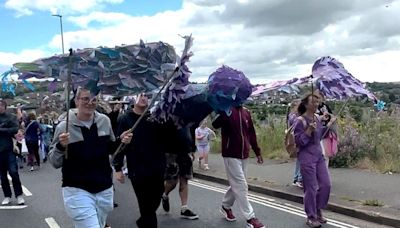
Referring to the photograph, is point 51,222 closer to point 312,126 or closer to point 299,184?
point 312,126

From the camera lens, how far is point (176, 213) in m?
8.52

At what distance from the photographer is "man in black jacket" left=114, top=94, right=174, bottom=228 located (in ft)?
19.1

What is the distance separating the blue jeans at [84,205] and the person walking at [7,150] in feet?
16.9

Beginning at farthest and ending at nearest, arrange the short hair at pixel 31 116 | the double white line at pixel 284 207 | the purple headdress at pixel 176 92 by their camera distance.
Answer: the short hair at pixel 31 116
the double white line at pixel 284 207
the purple headdress at pixel 176 92

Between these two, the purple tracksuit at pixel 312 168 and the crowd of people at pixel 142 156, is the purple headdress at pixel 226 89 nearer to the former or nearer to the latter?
the crowd of people at pixel 142 156

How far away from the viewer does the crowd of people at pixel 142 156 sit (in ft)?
15.8

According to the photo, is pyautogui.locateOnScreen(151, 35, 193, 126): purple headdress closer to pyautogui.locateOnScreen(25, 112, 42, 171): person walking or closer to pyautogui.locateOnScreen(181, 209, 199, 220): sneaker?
pyautogui.locateOnScreen(181, 209, 199, 220): sneaker

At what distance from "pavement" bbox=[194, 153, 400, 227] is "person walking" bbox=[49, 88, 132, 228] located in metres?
4.19

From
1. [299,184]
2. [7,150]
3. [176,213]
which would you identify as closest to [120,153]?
[176,213]

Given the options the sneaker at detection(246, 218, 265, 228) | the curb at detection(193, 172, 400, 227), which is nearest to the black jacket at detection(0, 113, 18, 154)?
the curb at detection(193, 172, 400, 227)

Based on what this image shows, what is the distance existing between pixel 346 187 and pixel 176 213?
10.6 ft

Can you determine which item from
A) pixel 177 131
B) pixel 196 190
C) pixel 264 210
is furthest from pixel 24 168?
pixel 177 131

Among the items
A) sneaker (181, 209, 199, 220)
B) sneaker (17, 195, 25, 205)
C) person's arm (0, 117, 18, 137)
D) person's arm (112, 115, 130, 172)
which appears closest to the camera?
person's arm (112, 115, 130, 172)

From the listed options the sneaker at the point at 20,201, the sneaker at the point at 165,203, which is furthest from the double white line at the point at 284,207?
the sneaker at the point at 20,201
